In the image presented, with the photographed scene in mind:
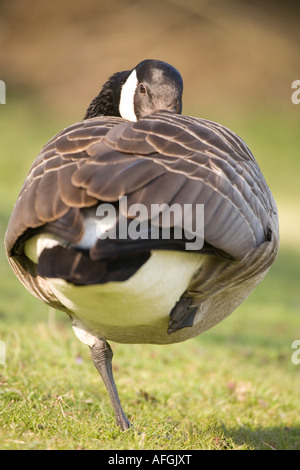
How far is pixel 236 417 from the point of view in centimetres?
513

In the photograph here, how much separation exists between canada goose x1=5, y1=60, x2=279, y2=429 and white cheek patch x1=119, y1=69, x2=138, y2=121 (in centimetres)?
95

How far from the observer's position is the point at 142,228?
3.06 meters

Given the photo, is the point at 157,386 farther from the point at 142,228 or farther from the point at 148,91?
the point at 142,228

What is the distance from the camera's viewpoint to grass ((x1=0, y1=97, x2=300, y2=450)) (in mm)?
3760

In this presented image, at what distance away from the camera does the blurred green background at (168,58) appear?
2253cm

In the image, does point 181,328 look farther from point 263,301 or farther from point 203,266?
point 263,301

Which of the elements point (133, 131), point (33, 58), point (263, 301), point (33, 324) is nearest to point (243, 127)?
point (33, 58)

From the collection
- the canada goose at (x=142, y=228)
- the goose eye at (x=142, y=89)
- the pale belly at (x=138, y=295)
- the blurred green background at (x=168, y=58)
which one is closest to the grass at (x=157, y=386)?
the canada goose at (x=142, y=228)

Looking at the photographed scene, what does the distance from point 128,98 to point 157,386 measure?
2.29 metres

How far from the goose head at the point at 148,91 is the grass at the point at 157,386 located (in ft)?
6.61

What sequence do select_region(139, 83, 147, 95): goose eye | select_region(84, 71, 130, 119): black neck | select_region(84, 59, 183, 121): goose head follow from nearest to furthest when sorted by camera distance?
select_region(84, 59, 183, 121): goose head < select_region(139, 83, 147, 95): goose eye < select_region(84, 71, 130, 119): black neck

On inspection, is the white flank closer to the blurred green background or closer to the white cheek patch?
the white cheek patch

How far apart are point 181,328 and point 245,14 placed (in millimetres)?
25681

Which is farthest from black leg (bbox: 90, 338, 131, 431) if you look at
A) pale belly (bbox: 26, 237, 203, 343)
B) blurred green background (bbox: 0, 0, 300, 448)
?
blurred green background (bbox: 0, 0, 300, 448)
